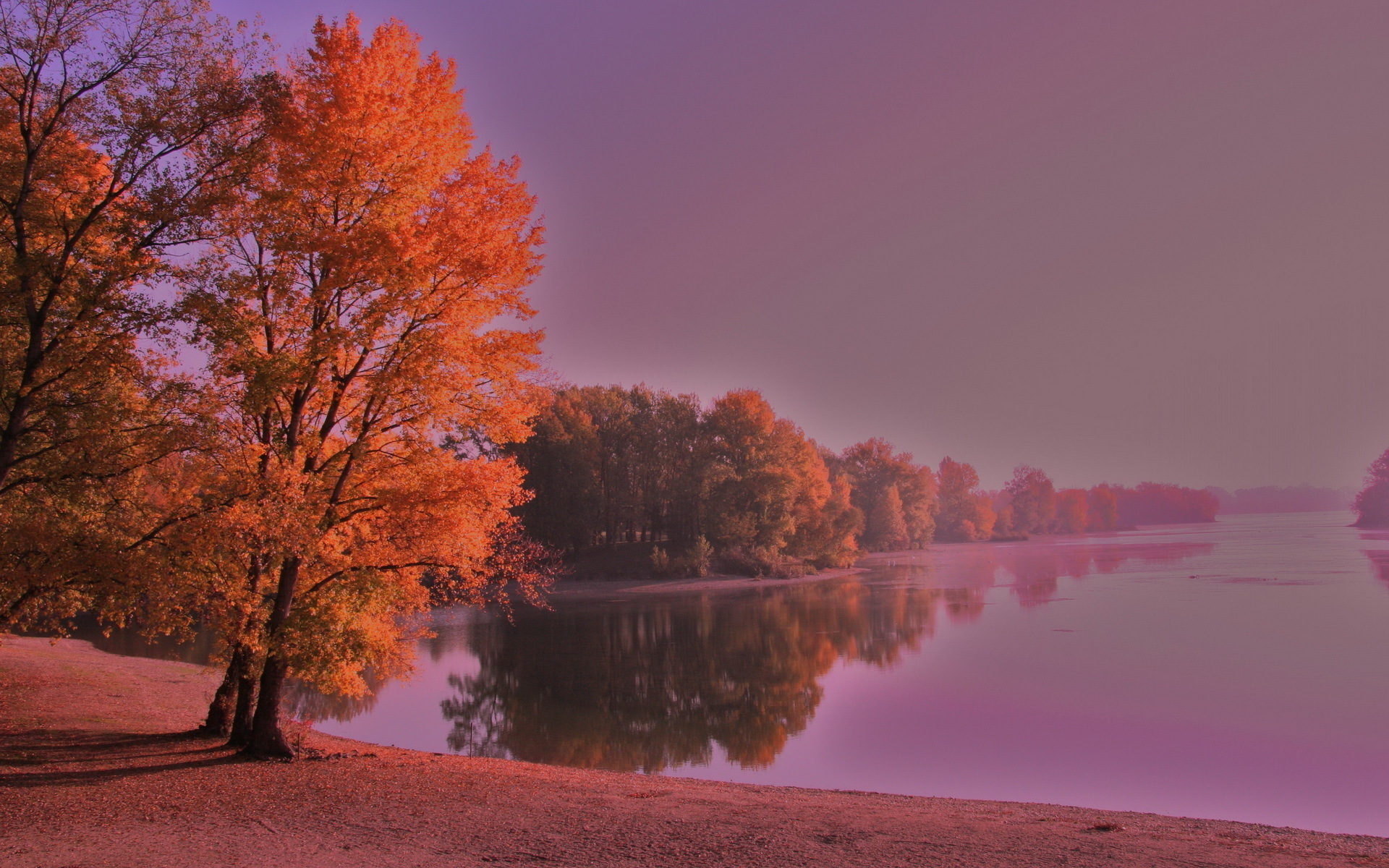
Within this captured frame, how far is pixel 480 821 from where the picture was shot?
389 inches

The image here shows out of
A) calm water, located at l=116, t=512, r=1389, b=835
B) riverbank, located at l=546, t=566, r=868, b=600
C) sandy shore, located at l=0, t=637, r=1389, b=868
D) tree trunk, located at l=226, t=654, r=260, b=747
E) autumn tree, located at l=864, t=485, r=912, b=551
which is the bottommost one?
calm water, located at l=116, t=512, r=1389, b=835

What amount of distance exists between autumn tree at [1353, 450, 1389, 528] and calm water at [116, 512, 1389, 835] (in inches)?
3994

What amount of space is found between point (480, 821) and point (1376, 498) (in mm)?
157893

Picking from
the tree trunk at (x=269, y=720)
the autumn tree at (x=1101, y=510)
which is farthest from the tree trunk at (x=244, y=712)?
the autumn tree at (x=1101, y=510)

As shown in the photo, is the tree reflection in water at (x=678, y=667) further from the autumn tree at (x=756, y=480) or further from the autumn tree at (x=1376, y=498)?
the autumn tree at (x=1376, y=498)

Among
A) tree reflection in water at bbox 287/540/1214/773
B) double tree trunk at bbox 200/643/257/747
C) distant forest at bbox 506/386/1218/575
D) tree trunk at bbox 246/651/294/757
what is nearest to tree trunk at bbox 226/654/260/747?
double tree trunk at bbox 200/643/257/747

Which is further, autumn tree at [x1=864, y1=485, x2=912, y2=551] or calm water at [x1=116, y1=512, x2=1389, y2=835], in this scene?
autumn tree at [x1=864, y1=485, x2=912, y2=551]

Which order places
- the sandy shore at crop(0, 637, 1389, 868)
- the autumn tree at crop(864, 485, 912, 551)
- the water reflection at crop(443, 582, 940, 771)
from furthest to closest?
the autumn tree at crop(864, 485, 912, 551) < the water reflection at crop(443, 582, 940, 771) < the sandy shore at crop(0, 637, 1389, 868)

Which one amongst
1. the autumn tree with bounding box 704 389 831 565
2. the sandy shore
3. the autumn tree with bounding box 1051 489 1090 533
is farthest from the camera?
the autumn tree with bounding box 1051 489 1090 533

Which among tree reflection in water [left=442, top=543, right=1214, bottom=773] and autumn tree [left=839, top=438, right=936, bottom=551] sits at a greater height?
autumn tree [left=839, top=438, right=936, bottom=551]

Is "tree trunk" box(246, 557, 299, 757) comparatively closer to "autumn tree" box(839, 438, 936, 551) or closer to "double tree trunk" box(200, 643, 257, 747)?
"double tree trunk" box(200, 643, 257, 747)

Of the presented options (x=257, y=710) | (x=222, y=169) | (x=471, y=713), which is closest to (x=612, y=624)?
(x=471, y=713)

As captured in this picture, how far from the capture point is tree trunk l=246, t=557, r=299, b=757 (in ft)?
42.5

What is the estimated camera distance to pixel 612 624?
134 ft
